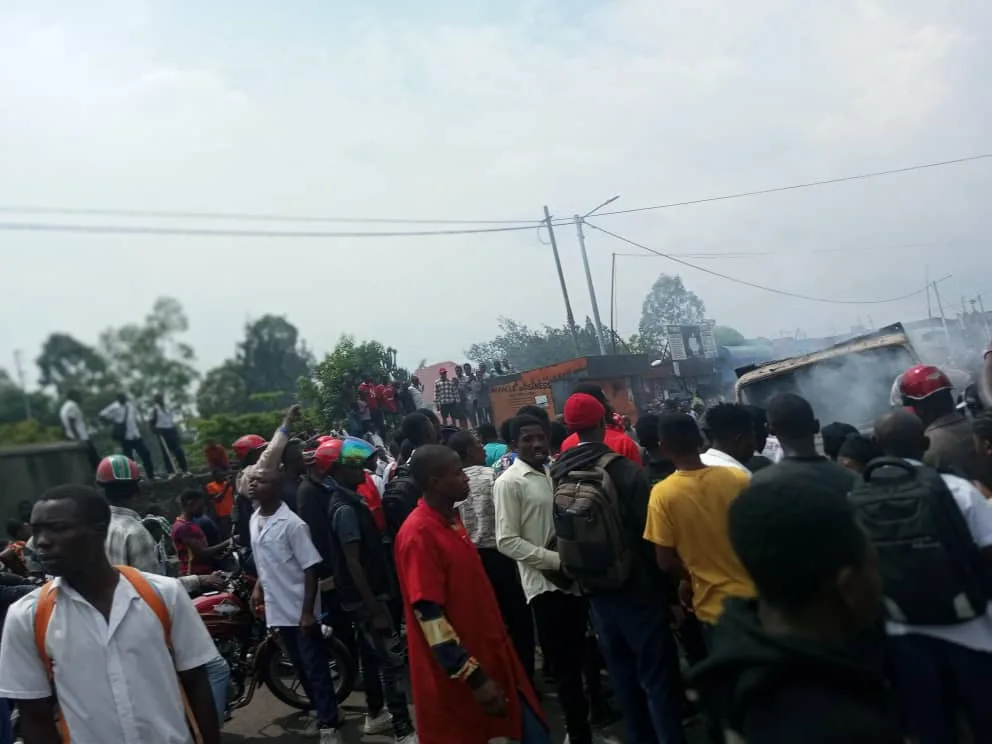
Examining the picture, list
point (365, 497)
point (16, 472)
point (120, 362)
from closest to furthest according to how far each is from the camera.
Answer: point (365, 497) → point (16, 472) → point (120, 362)

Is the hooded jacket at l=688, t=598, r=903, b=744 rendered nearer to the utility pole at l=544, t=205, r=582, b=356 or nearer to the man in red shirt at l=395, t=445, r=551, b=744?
the man in red shirt at l=395, t=445, r=551, b=744

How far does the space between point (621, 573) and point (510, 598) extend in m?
1.79

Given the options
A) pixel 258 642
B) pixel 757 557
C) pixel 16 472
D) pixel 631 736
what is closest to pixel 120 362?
pixel 16 472

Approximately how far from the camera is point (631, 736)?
472 cm

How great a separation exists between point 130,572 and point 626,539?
2379 millimetres

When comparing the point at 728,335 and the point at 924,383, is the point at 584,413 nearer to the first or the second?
the point at 924,383

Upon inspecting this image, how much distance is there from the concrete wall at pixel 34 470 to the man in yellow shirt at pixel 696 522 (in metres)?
13.5

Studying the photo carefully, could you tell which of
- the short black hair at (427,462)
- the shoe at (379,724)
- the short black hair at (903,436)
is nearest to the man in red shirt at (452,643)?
the short black hair at (427,462)

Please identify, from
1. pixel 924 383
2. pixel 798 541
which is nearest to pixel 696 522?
pixel 924 383

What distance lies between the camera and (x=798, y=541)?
1.84 m

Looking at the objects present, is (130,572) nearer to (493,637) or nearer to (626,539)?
(493,637)

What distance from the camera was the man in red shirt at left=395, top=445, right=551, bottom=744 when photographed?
3.65 m

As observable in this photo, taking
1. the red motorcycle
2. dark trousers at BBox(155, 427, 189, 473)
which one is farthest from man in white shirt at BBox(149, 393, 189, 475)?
the red motorcycle

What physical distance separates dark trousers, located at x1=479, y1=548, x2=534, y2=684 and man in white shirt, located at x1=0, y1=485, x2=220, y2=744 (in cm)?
310
